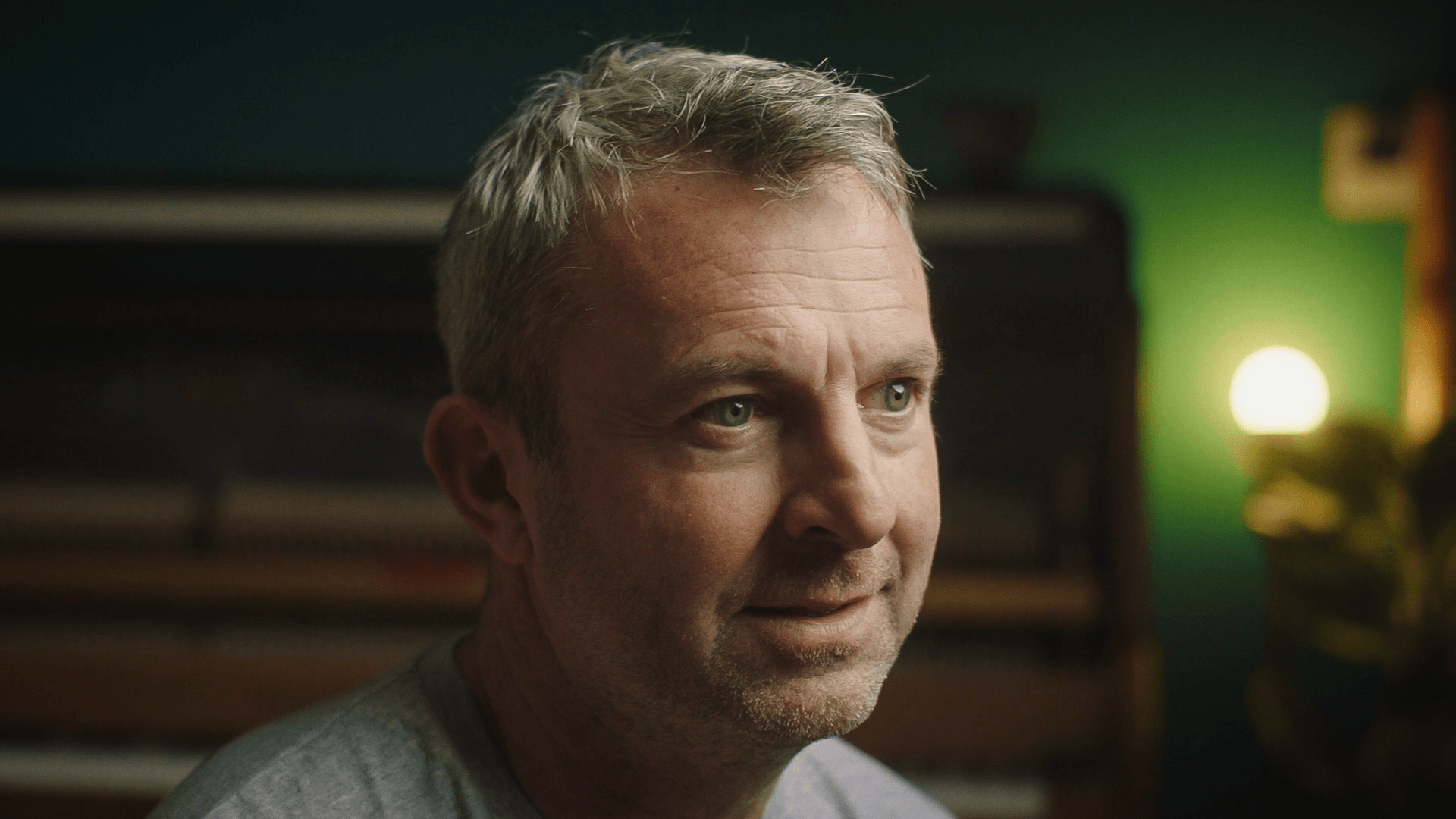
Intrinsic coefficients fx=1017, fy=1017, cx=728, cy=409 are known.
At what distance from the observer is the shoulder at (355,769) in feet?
2.73

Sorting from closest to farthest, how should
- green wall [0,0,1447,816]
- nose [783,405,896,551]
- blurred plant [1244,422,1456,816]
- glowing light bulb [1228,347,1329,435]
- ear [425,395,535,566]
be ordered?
nose [783,405,896,551] → ear [425,395,535,566] → blurred plant [1244,422,1456,816] → glowing light bulb [1228,347,1329,435] → green wall [0,0,1447,816]

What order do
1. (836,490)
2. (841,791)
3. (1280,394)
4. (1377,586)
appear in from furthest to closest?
(1280,394)
(1377,586)
(841,791)
(836,490)

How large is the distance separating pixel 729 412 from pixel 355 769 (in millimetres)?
438

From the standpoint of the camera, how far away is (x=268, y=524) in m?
2.24

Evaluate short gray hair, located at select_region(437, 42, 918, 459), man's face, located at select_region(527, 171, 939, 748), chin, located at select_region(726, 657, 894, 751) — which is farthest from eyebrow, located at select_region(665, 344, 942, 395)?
chin, located at select_region(726, 657, 894, 751)

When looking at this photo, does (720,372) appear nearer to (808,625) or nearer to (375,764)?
(808,625)

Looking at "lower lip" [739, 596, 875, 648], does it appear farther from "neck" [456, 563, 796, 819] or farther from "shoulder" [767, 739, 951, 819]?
"shoulder" [767, 739, 951, 819]

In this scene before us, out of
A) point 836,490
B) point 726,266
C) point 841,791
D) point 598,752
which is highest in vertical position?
point 726,266

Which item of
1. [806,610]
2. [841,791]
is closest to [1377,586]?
[841,791]

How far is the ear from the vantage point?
0.95 m

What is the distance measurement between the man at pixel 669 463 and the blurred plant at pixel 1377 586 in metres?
1.84

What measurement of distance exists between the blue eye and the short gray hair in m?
0.15

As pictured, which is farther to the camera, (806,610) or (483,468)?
(483,468)

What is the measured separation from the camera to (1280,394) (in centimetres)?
262
